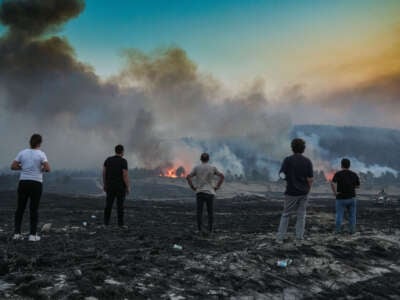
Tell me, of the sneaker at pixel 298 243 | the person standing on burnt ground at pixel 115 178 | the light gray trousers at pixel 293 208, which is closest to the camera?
the sneaker at pixel 298 243

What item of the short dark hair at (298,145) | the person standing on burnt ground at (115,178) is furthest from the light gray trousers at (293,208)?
the person standing on burnt ground at (115,178)

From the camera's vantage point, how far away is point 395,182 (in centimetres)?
11138

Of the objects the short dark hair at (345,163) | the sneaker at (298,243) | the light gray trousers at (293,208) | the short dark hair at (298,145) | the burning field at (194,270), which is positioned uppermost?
the short dark hair at (298,145)

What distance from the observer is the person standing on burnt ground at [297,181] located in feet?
28.5

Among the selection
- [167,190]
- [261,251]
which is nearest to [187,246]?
[261,251]

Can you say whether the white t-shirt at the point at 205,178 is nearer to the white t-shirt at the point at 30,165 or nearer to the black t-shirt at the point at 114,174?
the black t-shirt at the point at 114,174

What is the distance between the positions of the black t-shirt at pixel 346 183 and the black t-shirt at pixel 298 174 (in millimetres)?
2583

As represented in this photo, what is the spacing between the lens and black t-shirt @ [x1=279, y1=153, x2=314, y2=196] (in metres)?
8.66

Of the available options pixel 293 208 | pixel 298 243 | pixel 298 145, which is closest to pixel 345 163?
pixel 298 145

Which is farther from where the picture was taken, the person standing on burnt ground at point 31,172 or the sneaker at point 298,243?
the person standing on burnt ground at point 31,172

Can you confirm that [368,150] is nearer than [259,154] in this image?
No

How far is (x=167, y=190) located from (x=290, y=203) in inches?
2688

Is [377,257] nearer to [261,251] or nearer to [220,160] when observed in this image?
[261,251]

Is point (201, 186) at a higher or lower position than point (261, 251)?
higher
